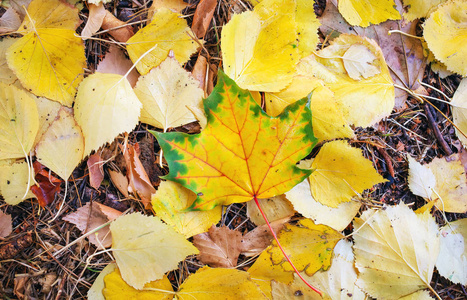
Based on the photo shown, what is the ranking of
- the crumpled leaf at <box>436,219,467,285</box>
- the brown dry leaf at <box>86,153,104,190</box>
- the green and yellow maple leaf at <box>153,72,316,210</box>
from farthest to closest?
the crumpled leaf at <box>436,219,467,285</box> → the brown dry leaf at <box>86,153,104,190</box> → the green and yellow maple leaf at <box>153,72,316,210</box>

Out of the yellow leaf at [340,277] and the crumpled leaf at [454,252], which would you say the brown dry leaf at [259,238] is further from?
the crumpled leaf at [454,252]

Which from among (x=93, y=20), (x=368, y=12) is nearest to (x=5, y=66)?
(x=93, y=20)

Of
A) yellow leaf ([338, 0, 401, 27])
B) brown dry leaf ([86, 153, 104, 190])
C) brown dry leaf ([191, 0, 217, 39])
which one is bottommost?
brown dry leaf ([86, 153, 104, 190])

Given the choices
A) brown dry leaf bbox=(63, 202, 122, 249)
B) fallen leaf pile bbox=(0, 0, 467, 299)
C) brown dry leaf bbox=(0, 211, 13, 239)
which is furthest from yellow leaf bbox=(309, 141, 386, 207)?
brown dry leaf bbox=(0, 211, 13, 239)

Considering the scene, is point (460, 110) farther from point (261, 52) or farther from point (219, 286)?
point (219, 286)

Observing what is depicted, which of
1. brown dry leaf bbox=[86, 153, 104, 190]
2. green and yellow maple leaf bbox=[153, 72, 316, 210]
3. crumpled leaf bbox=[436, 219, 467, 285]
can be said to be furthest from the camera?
crumpled leaf bbox=[436, 219, 467, 285]

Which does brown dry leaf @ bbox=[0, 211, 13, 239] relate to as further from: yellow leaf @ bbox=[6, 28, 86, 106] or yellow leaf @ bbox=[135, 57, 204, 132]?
yellow leaf @ bbox=[135, 57, 204, 132]

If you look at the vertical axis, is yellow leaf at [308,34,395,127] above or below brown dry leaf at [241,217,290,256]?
above

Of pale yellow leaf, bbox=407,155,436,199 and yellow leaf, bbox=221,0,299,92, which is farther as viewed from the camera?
pale yellow leaf, bbox=407,155,436,199
